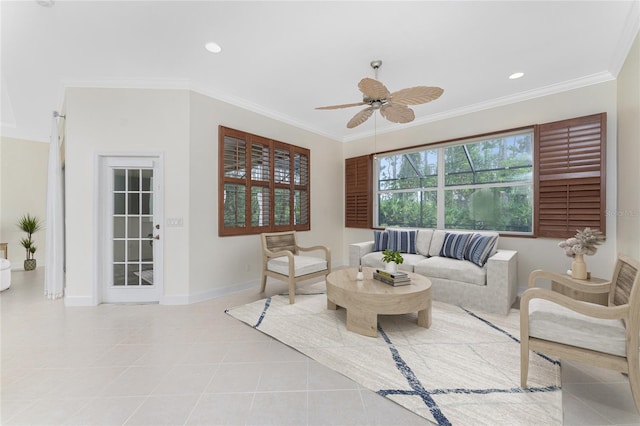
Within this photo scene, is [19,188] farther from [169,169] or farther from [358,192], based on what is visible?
[358,192]

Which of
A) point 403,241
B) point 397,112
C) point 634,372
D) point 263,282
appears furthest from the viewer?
point 403,241

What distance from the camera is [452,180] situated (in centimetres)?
466

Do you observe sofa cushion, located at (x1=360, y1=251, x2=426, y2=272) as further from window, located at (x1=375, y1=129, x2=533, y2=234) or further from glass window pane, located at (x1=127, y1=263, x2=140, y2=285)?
glass window pane, located at (x1=127, y1=263, x2=140, y2=285)

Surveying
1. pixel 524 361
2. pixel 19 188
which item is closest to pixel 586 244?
pixel 524 361

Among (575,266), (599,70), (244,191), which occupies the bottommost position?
(575,266)

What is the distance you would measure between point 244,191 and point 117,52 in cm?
219

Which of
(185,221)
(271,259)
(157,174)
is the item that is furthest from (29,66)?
(271,259)

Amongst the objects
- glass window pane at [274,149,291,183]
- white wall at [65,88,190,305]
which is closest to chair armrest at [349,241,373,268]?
glass window pane at [274,149,291,183]

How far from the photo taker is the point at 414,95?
8.38 feet

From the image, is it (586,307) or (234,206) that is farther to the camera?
(234,206)

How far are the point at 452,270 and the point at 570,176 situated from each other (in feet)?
6.26

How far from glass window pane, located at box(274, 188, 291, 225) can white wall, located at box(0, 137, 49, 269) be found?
5.06 meters

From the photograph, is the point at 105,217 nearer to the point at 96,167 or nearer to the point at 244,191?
the point at 96,167

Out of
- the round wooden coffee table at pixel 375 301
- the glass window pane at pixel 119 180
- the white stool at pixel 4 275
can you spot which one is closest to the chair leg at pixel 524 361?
the round wooden coffee table at pixel 375 301
